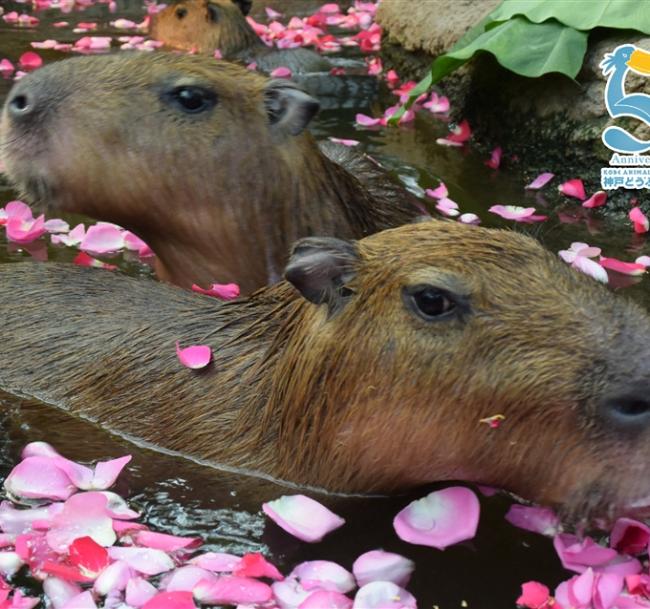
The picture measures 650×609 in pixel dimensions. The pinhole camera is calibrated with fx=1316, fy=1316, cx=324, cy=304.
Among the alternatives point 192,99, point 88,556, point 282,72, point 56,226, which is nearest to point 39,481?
point 88,556

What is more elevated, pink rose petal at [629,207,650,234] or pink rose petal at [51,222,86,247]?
pink rose petal at [51,222,86,247]

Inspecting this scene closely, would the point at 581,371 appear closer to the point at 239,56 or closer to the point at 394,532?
the point at 394,532

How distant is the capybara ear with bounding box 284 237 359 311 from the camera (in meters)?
3.01

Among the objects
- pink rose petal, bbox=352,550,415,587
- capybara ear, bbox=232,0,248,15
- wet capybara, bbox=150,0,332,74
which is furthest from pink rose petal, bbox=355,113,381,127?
pink rose petal, bbox=352,550,415,587

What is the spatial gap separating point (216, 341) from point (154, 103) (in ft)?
3.87

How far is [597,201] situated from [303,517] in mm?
3363

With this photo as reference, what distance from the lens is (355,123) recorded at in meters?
7.79

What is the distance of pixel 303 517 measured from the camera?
3234 mm

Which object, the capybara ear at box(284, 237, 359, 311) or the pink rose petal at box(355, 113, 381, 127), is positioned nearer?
the capybara ear at box(284, 237, 359, 311)

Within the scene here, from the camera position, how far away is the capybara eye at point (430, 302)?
2.91 meters

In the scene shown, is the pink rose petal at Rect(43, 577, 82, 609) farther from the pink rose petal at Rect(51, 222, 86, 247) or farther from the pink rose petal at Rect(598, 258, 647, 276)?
the pink rose petal at Rect(598, 258, 647, 276)

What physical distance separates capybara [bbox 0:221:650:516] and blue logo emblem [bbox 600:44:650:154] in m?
2.92

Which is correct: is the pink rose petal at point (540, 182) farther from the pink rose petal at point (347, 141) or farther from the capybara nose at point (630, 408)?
the capybara nose at point (630, 408)

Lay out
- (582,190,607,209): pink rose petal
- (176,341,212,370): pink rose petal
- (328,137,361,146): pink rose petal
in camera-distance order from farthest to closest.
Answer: (328,137,361,146): pink rose petal, (582,190,607,209): pink rose petal, (176,341,212,370): pink rose petal
